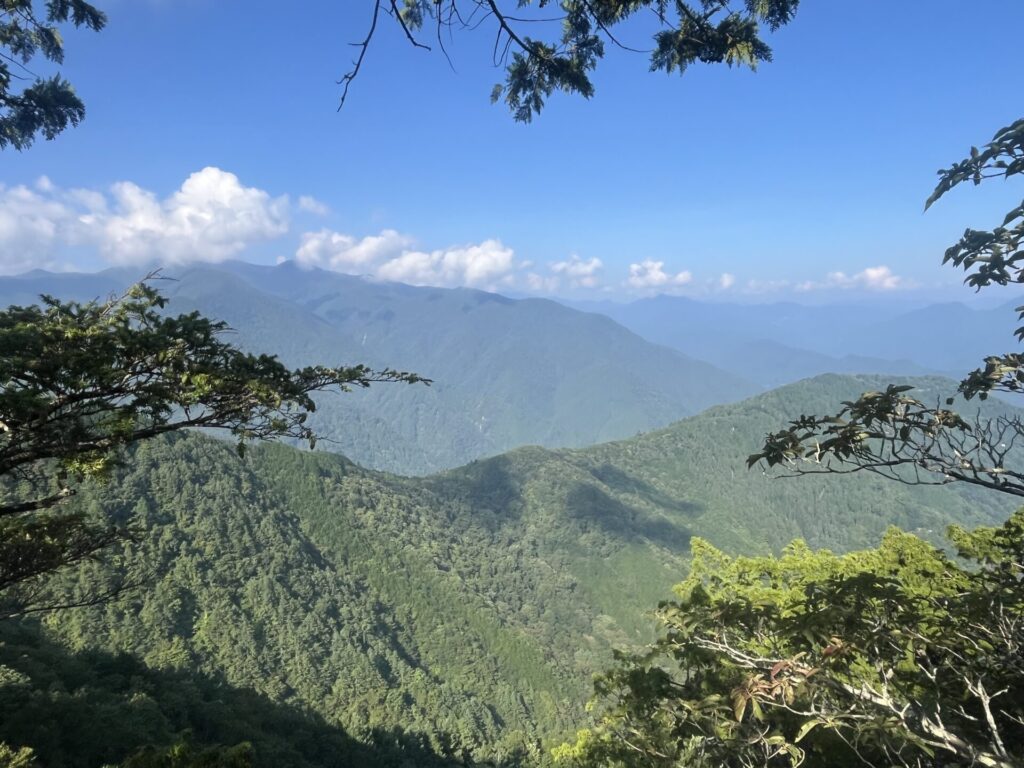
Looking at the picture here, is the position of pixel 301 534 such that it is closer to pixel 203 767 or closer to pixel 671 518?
pixel 203 767

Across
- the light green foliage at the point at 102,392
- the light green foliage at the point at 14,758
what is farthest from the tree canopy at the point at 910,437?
the light green foliage at the point at 14,758

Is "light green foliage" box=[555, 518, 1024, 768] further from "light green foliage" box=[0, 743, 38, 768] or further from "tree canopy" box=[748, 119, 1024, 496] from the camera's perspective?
"light green foliage" box=[0, 743, 38, 768]

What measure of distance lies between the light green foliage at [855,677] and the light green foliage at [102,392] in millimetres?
5225

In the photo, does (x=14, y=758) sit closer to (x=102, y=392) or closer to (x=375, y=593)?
(x=102, y=392)

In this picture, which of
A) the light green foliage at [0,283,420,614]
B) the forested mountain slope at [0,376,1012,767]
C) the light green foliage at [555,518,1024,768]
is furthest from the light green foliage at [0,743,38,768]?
the light green foliage at [555,518,1024,768]

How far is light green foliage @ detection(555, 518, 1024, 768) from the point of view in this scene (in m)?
4.21

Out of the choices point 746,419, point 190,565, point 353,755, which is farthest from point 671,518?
point 353,755

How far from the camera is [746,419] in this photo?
18575cm

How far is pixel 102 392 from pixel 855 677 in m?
7.93

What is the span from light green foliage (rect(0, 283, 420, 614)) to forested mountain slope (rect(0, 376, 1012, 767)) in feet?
5.28

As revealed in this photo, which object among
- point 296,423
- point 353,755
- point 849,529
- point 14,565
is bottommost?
point 849,529

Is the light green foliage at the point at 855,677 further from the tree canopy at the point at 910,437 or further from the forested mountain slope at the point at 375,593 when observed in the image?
the forested mountain slope at the point at 375,593

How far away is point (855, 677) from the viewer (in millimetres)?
5074

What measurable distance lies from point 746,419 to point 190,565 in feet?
573
